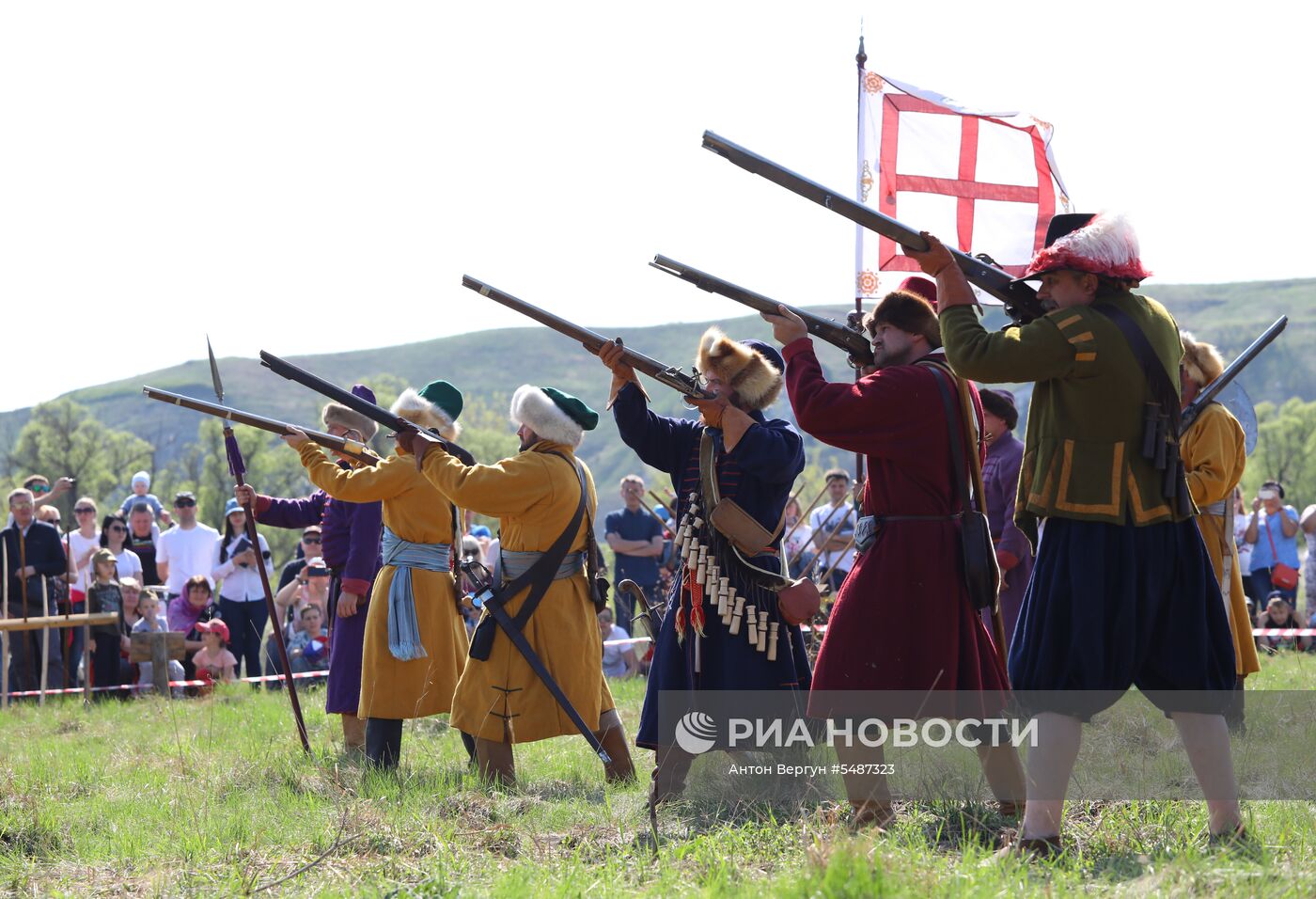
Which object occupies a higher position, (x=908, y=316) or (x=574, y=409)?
(x=908, y=316)

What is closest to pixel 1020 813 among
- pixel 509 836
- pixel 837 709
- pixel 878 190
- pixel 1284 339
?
pixel 837 709

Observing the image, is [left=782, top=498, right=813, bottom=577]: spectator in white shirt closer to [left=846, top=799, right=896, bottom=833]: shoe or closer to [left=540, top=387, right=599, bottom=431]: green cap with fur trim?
[left=540, top=387, right=599, bottom=431]: green cap with fur trim

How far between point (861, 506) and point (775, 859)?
1.31 m

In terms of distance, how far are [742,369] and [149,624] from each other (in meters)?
8.23

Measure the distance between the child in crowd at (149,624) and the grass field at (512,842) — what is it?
4661mm

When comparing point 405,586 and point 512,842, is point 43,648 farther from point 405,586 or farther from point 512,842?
point 512,842

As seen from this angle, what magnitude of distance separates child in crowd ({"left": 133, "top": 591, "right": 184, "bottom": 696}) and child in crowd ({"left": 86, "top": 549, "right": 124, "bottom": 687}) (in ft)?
→ 0.57

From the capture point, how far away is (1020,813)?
493 centimetres

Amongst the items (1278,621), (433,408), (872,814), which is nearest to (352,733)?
(433,408)

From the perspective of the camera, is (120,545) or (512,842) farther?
(120,545)

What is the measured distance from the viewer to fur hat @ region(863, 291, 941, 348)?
5078mm

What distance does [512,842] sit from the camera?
5.18 meters

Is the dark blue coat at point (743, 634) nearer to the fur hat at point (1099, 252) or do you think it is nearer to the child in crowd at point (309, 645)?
the fur hat at point (1099, 252)

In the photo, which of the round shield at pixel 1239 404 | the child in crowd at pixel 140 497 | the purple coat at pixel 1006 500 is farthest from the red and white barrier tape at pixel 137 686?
the round shield at pixel 1239 404
